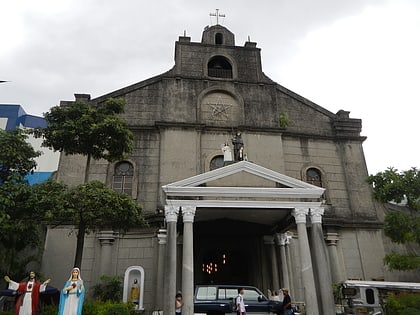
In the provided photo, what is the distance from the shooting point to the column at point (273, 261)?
15047mm

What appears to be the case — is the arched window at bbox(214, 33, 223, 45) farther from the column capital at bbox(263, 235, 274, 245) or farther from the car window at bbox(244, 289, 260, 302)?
the car window at bbox(244, 289, 260, 302)

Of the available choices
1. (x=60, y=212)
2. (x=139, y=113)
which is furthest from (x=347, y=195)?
(x=60, y=212)

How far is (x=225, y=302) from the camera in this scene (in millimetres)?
11688

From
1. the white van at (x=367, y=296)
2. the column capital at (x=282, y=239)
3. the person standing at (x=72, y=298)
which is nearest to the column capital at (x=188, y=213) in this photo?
the person standing at (x=72, y=298)

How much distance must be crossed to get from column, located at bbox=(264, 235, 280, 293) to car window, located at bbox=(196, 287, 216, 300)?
13.6ft

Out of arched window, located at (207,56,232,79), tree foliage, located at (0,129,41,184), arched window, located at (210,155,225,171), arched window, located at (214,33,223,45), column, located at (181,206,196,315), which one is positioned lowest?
column, located at (181,206,196,315)

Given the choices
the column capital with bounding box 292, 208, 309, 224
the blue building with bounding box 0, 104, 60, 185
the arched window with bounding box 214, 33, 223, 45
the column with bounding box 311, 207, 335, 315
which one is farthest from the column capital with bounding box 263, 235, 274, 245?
the blue building with bounding box 0, 104, 60, 185

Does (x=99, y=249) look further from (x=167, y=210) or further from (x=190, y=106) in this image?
(x=190, y=106)

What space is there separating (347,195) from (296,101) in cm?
616

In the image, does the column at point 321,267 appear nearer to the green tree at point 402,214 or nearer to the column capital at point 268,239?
the green tree at point 402,214

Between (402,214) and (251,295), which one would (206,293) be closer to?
(251,295)

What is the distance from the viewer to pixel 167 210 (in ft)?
39.0

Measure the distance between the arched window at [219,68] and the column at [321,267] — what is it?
1084 cm

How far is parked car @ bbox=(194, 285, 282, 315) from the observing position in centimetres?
1162
